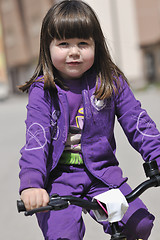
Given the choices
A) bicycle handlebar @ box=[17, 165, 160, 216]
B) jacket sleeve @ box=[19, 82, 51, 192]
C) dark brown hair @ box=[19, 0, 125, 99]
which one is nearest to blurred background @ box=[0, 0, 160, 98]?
dark brown hair @ box=[19, 0, 125, 99]

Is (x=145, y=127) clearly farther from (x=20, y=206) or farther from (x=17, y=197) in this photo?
(x=17, y=197)

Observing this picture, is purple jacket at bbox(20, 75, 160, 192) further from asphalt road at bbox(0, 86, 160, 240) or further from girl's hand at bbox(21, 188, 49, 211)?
asphalt road at bbox(0, 86, 160, 240)

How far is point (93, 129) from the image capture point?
221 centimetres

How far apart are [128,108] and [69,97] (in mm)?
302

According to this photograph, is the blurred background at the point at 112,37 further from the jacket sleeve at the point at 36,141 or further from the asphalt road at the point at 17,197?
the jacket sleeve at the point at 36,141

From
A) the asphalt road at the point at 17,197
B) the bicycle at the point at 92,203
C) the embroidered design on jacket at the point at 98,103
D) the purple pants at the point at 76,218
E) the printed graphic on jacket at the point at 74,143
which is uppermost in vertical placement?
the embroidered design on jacket at the point at 98,103

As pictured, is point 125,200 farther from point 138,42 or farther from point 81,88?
point 138,42

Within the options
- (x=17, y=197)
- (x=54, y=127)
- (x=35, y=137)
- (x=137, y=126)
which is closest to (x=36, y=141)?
(x=35, y=137)

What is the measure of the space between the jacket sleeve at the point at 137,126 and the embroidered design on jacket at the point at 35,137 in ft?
1.38

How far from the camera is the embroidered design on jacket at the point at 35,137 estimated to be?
2.06 m

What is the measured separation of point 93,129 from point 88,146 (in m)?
0.09

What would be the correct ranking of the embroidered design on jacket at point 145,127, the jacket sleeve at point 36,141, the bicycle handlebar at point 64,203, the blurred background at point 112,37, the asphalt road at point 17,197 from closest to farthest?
the bicycle handlebar at point 64,203 → the jacket sleeve at point 36,141 → the embroidered design on jacket at point 145,127 → the asphalt road at point 17,197 → the blurred background at point 112,37

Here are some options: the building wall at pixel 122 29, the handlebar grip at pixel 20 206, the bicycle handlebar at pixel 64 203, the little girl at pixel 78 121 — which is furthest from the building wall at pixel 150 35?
the handlebar grip at pixel 20 206

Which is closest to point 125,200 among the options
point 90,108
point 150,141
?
point 150,141
